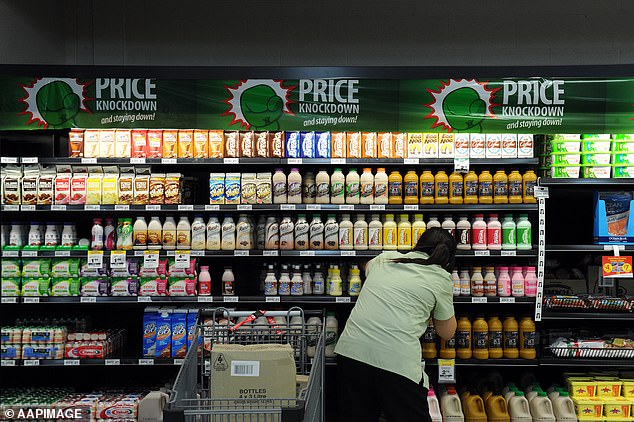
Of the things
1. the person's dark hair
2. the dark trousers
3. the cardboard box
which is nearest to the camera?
the cardboard box

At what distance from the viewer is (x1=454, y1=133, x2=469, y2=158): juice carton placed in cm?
523

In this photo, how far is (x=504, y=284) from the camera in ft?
17.4

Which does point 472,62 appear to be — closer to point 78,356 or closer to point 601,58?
point 601,58

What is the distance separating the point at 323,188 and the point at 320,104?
0.65 metres

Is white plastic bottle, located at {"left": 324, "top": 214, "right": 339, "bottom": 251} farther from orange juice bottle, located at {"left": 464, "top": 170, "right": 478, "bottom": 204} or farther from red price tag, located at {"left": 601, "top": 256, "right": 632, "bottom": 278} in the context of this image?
red price tag, located at {"left": 601, "top": 256, "right": 632, "bottom": 278}

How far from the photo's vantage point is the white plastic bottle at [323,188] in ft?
17.4

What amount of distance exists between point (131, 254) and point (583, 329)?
12.3 ft

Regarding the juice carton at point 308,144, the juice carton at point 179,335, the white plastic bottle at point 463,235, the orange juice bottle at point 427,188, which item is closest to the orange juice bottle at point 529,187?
the white plastic bottle at point 463,235

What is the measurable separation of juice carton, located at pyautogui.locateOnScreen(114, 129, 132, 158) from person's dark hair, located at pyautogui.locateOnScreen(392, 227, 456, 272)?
2.38m

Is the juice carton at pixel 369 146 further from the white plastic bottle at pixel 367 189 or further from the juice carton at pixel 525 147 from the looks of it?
the juice carton at pixel 525 147

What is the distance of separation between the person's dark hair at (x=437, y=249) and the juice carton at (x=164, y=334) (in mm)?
2078

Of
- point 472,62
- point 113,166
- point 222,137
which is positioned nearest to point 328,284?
point 222,137

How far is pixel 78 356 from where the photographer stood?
529 cm

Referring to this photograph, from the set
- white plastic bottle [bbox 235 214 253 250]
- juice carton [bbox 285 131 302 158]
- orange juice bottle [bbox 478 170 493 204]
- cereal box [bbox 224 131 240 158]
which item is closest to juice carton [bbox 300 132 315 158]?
juice carton [bbox 285 131 302 158]
